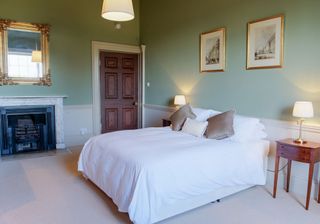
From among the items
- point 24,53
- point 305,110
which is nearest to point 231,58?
point 305,110

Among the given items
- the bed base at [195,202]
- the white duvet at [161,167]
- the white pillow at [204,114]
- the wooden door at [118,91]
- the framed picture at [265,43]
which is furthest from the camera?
the wooden door at [118,91]

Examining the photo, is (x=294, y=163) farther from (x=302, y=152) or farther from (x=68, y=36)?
(x=68, y=36)

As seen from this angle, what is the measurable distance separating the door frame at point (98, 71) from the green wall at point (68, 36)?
11 centimetres

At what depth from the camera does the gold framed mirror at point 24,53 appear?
474cm

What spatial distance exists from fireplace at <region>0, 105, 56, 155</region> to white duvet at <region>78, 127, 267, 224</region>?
2.08 metres

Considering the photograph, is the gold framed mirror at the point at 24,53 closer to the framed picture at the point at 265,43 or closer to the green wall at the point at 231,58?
the green wall at the point at 231,58

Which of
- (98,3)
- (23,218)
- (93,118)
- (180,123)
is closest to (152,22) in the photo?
(98,3)

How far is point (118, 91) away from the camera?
611 centimetres

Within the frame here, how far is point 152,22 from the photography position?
5.77m

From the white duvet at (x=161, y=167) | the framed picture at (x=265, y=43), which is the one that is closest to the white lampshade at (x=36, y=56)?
the white duvet at (x=161, y=167)

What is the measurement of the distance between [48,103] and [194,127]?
3.16 metres

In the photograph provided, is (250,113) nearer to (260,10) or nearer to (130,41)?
(260,10)

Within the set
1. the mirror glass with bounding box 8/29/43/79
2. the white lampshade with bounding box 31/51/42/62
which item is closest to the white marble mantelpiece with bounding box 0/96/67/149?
the mirror glass with bounding box 8/29/43/79

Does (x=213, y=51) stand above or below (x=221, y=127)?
above
